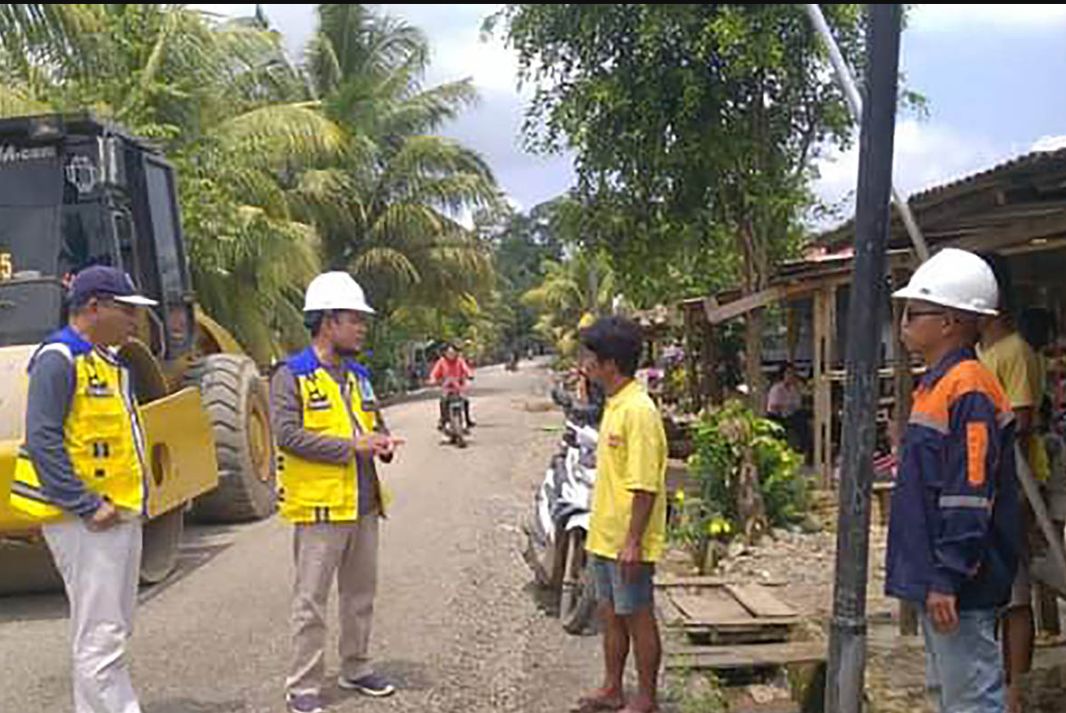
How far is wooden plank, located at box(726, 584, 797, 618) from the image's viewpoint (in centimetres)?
594

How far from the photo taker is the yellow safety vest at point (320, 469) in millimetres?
5086

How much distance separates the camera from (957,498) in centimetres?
347

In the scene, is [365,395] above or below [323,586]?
above

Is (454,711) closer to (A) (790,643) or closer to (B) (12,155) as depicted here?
(A) (790,643)

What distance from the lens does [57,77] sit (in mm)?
14875

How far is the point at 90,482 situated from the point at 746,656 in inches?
115

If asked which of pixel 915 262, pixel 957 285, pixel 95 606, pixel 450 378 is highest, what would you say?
pixel 957 285

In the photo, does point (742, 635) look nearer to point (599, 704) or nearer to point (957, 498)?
point (599, 704)

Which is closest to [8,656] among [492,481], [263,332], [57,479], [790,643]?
[57,479]

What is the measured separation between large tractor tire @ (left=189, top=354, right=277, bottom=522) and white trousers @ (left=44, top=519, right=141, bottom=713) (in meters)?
4.72

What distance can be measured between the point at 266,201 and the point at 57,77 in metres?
5.92

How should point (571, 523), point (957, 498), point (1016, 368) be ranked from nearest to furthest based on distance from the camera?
1. point (957, 498)
2. point (1016, 368)
3. point (571, 523)

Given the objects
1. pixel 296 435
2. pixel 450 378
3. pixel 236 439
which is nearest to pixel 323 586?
pixel 296 435

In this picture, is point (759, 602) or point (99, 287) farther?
point (759, 602)
